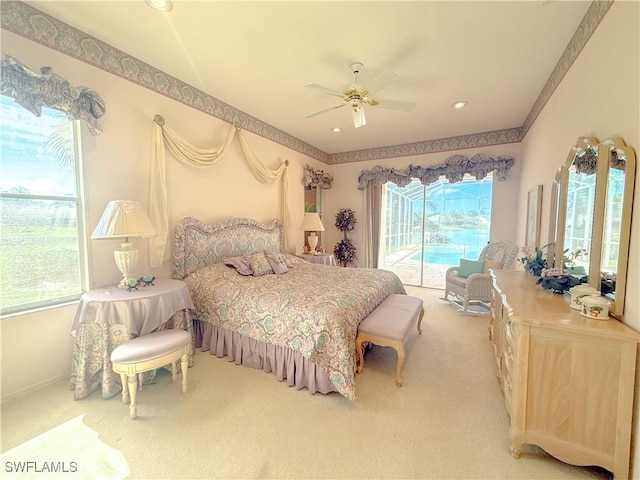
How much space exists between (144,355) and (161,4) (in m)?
2.54

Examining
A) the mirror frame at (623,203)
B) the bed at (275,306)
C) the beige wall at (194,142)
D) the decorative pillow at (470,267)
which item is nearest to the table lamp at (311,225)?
the beige wall at (194,142)

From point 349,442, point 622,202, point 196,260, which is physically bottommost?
point 349,442

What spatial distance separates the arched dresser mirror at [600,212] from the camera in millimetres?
1417

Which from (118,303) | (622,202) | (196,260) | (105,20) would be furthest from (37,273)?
(622,202)

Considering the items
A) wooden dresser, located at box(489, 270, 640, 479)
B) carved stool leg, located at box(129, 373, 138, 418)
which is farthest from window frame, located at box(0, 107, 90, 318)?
wooden dresser, located at box(489, 270, 640, 479)

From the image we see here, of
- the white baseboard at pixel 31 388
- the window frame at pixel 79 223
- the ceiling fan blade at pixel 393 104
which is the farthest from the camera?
the ceiling fan blade at pixel 393 104

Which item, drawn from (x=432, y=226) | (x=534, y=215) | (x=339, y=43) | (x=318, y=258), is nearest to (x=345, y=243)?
(x=318, y=258)

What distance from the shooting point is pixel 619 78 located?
151 cm

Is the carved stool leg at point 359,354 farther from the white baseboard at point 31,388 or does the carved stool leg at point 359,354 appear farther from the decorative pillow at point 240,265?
the white baseboard at point 31,388

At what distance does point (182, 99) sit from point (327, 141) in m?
2.77

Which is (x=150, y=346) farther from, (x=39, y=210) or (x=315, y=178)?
(x=315, y=178)

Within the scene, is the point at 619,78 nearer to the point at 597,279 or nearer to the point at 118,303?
the point at 597,279

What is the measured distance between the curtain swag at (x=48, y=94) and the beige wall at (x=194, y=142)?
0.17 meters

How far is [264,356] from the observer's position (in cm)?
243
